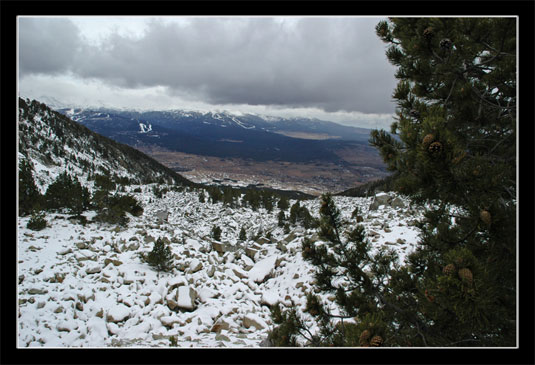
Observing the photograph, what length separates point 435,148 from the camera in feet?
4.92

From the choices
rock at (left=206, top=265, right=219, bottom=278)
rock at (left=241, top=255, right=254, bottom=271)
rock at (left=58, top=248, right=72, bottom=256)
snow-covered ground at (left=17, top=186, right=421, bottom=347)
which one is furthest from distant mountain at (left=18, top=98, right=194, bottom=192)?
rock at (left=206, top=265, right=219, bottom=278)

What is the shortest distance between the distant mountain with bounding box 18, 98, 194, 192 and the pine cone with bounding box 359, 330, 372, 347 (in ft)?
106

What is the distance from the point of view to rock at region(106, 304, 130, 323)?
5951mm

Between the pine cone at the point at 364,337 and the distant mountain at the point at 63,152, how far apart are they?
32.3 m

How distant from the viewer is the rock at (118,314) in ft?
19.5

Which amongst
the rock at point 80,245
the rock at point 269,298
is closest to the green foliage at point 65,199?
the rock at point 80,245

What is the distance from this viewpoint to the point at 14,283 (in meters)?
2.16

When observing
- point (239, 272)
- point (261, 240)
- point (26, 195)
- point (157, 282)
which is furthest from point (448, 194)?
point (26, 195)

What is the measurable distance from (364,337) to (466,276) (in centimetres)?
76

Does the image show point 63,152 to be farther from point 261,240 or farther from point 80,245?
point 261,240

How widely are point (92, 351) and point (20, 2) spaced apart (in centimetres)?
296

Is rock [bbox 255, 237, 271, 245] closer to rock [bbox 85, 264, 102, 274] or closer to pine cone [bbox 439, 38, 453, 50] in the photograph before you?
rock [bbox 85, 264, 102, 274]

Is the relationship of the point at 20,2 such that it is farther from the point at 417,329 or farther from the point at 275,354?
the point at 417,329

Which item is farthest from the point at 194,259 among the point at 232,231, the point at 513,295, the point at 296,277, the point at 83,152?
the point at 83,152
